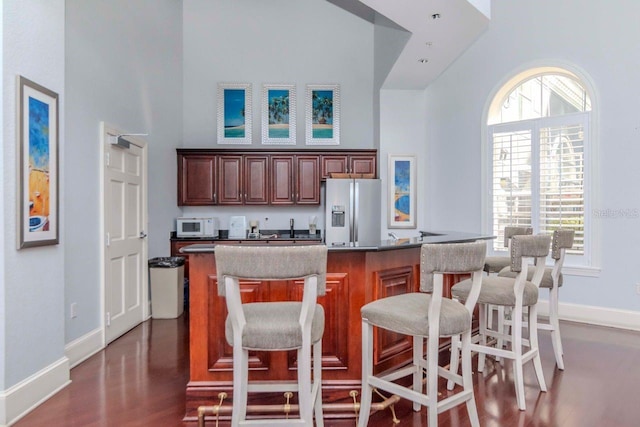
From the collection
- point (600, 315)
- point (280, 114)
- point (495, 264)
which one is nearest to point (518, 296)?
point (495, 264)

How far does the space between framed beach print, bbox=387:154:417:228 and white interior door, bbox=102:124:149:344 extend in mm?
3431

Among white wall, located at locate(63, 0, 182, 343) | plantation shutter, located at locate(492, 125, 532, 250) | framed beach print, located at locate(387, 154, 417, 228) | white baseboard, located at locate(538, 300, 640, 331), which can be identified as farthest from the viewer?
framed beach print, located at locate(387, 154, 417, 228)

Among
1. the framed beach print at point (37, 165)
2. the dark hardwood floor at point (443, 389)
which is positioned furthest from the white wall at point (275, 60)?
the framed beach print at point (37, 165)

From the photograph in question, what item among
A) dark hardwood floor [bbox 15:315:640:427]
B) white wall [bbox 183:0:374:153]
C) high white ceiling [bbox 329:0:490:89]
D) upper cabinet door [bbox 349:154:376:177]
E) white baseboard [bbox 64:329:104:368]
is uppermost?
white wall [bbox 183:0:374:153]

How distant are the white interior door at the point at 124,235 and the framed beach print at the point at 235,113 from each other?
177 centimetres

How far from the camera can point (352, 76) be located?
6.29 meters

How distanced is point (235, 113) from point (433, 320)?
5194 mm

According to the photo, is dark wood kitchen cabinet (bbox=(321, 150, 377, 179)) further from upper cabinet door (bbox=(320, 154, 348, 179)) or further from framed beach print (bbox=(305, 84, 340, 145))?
framed beach print (bbox=(305, 84, 340, 145))

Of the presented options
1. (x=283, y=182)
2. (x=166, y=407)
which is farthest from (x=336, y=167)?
(x=166, y=407)

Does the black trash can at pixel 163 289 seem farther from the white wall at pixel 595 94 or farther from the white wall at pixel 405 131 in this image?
the white wall at pixel 595 94

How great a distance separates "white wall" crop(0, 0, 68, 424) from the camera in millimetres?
2301

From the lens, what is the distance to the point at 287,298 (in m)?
2.42

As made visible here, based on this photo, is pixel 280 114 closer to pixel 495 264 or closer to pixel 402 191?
pixel 402 191

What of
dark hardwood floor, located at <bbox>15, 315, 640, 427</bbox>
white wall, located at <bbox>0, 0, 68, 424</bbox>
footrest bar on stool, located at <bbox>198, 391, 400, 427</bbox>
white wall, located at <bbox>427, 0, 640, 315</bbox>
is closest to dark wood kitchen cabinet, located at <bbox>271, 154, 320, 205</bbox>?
white wall, located at <bbox>427, 0, 640, 315</bbox>
